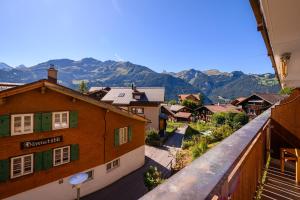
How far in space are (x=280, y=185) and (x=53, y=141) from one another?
13127mm

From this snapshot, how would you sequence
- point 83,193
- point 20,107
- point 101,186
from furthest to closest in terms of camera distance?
point 101,186
point 83,193
point 20,107

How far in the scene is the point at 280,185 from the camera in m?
3.95

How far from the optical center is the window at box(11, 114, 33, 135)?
12.2 meters

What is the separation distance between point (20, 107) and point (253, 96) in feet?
169

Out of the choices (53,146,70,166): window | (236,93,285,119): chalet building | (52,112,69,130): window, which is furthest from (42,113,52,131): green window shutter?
(236,93,285,119): chalet building

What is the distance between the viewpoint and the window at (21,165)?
12.3 m

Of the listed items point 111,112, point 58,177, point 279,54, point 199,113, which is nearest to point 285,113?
point 279,54

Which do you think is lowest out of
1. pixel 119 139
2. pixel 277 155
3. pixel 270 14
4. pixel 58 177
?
pixel 58 177

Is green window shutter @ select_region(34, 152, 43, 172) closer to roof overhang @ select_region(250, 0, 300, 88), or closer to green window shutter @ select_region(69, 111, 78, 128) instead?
green window shutter @ select_region(69, 111, 78, 128)

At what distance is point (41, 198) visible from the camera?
530 inches

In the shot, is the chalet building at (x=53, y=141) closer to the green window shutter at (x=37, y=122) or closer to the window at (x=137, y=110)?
the green window shutter at (x=37, y=122)

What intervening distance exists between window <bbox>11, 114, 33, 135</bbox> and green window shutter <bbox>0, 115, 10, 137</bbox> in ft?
0.84

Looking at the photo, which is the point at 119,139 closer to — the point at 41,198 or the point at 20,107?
the point at 41,198

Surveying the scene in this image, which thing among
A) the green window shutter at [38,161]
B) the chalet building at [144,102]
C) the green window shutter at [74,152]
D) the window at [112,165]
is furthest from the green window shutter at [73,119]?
the chalet building at [144,102]
